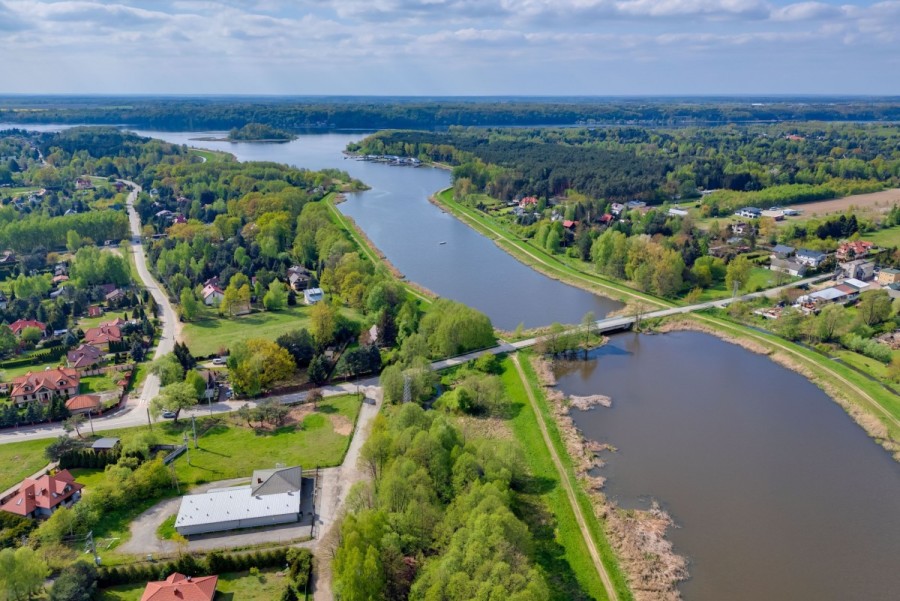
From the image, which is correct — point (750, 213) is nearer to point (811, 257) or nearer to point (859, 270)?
point (811, 257)

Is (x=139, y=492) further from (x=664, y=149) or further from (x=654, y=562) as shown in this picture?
(x=664, y=149)

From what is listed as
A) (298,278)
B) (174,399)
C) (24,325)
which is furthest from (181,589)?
(298,278)

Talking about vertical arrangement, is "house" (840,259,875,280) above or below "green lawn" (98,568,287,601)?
above

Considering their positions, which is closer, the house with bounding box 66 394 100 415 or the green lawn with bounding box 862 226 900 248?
the house with bounding box 66 394 100 415

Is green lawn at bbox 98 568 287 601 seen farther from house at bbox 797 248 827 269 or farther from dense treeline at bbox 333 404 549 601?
house at bbox 797 248 827 269

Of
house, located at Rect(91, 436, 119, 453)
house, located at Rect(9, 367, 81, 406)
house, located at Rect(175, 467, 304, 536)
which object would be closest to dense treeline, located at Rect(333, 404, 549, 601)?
house, located at Rect(175, 467, 304, 536)

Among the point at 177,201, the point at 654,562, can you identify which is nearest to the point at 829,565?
the point at 654,562

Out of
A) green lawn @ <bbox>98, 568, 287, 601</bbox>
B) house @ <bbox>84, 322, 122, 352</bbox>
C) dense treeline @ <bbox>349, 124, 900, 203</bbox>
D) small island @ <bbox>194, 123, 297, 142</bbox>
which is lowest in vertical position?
green lawn @ <bbox>98, 568, 287, 601</bbox>
